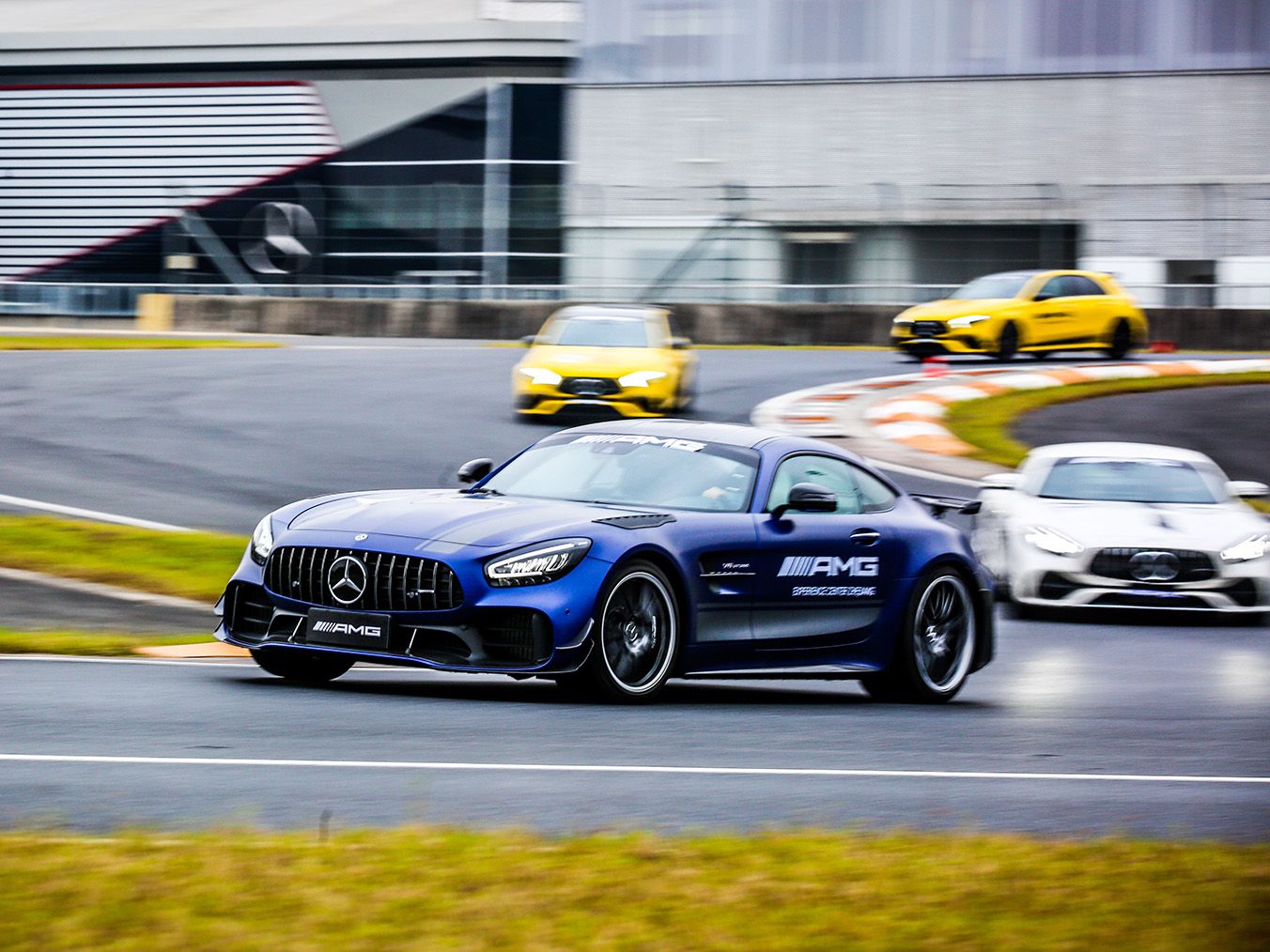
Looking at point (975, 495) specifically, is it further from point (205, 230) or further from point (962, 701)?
point (205, 230)

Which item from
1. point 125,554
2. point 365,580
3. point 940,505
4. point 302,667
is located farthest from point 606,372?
point 365,580

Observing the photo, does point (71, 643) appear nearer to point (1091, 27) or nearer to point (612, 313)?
point (612, 313)

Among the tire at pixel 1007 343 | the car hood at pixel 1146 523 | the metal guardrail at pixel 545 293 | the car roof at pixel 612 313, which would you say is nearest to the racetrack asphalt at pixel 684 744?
the car hood at pixel 1146 523

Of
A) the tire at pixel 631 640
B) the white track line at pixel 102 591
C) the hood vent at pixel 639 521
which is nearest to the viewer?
the tire at pixel 631 640

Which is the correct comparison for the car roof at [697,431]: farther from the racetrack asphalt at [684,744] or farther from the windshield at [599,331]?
the windshield at [599,331]

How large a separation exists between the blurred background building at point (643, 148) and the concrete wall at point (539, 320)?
351 centimetres

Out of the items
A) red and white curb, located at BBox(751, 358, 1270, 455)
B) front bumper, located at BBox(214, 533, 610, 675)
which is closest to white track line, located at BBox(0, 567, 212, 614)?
front bumper, located at BBox(214, 533, 610, 675)

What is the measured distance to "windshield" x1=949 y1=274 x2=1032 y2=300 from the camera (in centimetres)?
3166

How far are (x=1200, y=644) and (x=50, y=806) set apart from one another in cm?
909

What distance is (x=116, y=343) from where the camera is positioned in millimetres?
39469

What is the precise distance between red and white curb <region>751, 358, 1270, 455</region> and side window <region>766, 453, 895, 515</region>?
11.7m

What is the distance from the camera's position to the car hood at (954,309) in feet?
102

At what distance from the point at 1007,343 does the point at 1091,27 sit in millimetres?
19450

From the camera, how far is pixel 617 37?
51625 mm
